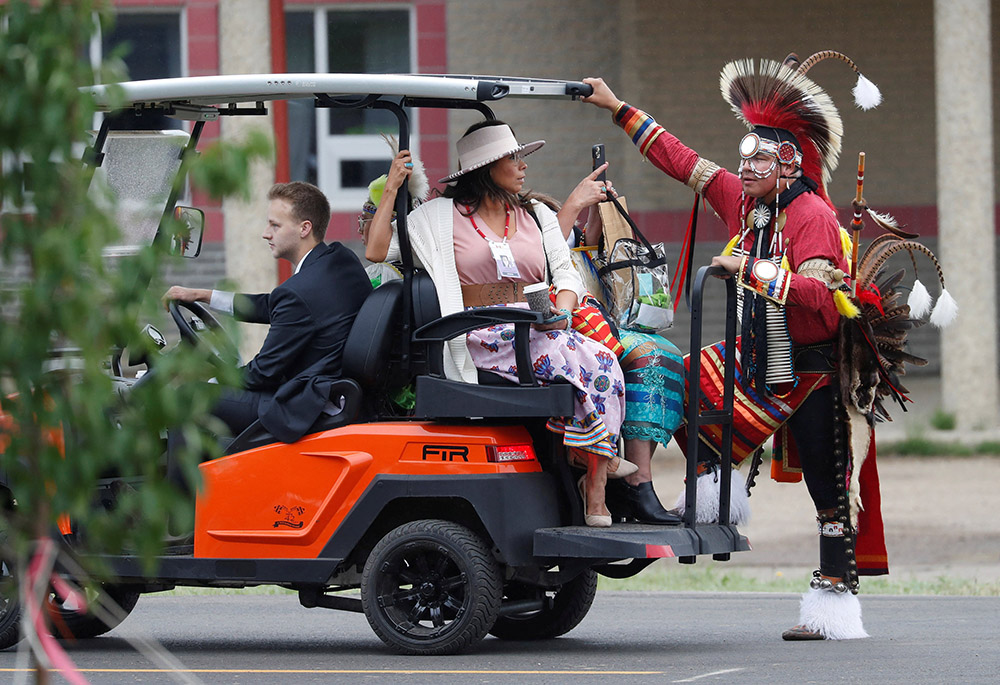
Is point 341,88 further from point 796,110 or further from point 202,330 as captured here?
point 796,110

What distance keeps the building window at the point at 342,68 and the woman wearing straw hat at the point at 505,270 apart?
10.3 m

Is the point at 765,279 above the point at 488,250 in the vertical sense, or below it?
below

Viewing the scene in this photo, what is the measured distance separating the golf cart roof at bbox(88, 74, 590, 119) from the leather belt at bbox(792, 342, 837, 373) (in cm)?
137

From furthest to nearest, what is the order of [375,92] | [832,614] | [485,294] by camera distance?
[832,614] → [485,294] → [375,92]

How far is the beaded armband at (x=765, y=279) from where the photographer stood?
662cm

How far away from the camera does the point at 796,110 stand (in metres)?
7.03

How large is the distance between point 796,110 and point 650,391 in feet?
4.50

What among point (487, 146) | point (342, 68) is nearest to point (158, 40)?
point (342, 68)

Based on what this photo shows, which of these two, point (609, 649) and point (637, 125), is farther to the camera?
point (637, 125)

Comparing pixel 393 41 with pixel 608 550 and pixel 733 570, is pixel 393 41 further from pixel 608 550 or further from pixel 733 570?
pixel 608 550

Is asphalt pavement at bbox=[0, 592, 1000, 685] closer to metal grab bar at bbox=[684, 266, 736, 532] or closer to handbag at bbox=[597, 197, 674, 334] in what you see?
metal grab bar at bbox=[684, 266, 736, 532]

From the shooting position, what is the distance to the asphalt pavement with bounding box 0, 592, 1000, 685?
6141 mm

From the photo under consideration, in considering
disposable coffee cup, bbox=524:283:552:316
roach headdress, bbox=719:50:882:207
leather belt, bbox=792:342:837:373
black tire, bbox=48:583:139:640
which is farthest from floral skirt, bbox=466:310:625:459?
black tire, bbox=48:583:139:640

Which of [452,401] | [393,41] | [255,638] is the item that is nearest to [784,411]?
[452,401]
